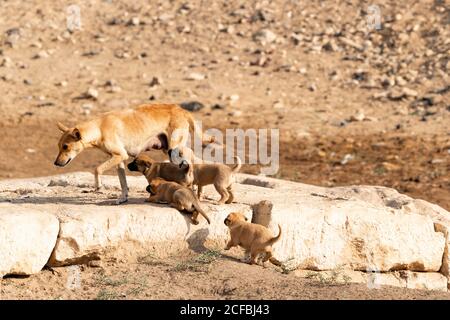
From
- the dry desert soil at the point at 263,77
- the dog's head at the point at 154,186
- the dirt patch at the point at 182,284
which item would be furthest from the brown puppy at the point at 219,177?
the dry desert soil at the point at 263,77

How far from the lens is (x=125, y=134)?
10680 millimetres

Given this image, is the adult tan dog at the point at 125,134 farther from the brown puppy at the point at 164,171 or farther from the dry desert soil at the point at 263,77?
the dry desert soil at the point at 263,77

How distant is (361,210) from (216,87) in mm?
11010

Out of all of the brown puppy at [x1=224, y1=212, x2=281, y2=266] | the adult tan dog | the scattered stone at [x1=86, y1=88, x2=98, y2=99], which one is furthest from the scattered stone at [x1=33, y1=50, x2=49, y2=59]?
the brown puppy at [x1=224, y1=212, x2=281, y2=266]

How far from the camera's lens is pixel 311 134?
1984 centimetres

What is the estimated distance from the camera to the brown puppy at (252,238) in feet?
32.4

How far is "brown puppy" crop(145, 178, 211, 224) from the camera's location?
33.1 feet

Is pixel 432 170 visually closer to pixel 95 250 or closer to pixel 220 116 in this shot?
pixel 220 116

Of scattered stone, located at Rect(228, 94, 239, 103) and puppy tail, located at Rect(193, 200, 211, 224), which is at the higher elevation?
puppy tail, located at Rect(193, 200, 211, 224)

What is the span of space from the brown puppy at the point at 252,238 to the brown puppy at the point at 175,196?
0.33 m

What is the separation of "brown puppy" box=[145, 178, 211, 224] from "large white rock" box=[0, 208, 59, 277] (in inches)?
50.3

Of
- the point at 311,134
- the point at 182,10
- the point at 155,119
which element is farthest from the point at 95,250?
the point at 182,10

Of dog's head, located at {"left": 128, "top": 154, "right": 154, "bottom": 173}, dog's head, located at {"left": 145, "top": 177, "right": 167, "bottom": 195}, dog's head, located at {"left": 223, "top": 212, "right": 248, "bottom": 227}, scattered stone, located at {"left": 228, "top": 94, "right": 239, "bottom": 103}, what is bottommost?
scattered stone, located at {"left": 228, "top": 94, "right": 239, "bottom": 103}

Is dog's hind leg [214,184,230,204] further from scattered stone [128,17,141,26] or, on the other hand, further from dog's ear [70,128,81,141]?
scattered stone [128,17,141,26]
